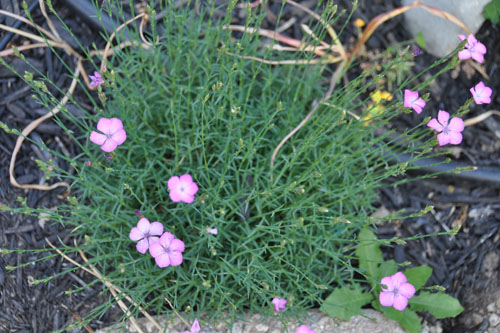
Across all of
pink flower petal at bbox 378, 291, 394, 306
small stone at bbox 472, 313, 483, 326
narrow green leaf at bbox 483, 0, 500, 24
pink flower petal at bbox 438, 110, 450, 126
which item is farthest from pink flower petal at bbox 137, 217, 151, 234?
narrow green leaf at bbox 483, 0, 500, 24

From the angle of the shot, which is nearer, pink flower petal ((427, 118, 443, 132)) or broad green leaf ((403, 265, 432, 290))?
pink flower petal ((427, 118, 443, 132))

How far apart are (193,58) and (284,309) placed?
4.40 ft

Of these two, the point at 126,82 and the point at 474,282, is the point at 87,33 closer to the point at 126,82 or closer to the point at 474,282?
the point at 126,82

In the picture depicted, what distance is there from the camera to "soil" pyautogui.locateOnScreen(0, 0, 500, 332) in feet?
7.47

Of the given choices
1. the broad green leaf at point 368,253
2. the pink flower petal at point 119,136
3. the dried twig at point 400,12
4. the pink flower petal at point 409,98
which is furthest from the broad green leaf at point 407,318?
the pink flower petal at point 119,136

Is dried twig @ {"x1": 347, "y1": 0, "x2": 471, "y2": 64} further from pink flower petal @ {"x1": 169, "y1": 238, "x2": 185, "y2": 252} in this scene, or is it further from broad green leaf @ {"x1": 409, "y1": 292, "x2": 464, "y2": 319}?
pink flower petal @ {"x1": 169, "y1": 238, "x2": 185, "y2": 252}

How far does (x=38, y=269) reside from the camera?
2.31 metres

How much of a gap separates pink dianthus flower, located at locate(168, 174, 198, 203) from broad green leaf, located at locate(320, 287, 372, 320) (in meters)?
0.89

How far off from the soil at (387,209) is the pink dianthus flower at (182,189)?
705 millimetres

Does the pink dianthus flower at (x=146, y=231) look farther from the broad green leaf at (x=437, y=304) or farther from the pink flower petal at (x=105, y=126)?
the broad green leaf at (x=437, y=304)

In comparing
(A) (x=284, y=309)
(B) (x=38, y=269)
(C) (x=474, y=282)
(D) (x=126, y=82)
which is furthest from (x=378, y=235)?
(B) (x=38, y=269)

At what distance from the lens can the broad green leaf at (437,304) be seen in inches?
90.2

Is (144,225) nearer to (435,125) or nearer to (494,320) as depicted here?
(435,125)

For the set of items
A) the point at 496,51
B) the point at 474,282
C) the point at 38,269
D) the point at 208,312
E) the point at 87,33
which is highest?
the point at 496,51
